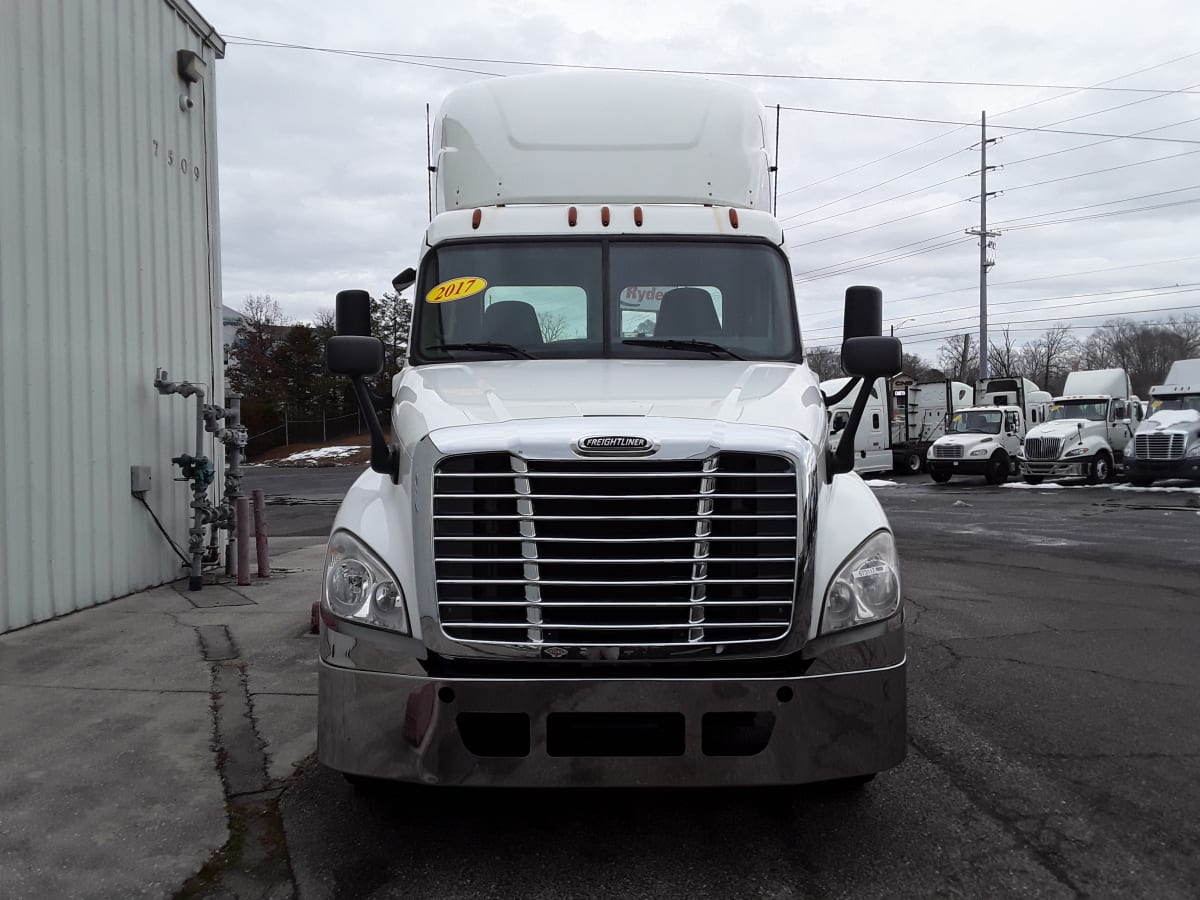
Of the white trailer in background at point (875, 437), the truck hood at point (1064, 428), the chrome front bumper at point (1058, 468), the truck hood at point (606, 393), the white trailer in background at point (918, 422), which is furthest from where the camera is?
the white trailer in background at point (918, 422)

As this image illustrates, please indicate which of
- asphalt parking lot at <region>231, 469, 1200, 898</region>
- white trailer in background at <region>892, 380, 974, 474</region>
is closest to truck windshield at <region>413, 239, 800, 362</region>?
asphalt parking lot at <region>231, 469, 1200, 898</region>

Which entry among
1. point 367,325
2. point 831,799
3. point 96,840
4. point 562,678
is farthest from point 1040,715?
point 96,840

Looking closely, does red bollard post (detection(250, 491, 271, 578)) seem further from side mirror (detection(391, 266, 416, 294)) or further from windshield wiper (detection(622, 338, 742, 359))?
windshield wiper (detection(622, 338, 742, 359))

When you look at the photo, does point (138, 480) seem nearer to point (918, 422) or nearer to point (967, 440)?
point (967, 440)

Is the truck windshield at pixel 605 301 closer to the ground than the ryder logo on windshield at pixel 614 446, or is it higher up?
higher up

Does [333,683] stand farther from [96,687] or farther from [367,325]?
[96,687]

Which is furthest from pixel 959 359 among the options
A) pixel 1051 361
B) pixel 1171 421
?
pixel 1171 421

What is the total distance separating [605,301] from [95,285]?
5.40 meters

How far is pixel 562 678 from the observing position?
3221 millimetres

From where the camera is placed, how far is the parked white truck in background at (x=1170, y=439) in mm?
22609

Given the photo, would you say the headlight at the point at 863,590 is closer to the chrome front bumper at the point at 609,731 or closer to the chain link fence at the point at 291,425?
the chrome front bumper at the point at 609,731

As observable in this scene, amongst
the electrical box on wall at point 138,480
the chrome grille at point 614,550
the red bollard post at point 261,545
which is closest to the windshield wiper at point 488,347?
the chrome grille at point 614,550

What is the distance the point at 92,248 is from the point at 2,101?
1389 millimetres

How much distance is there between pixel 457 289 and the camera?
4.84m
